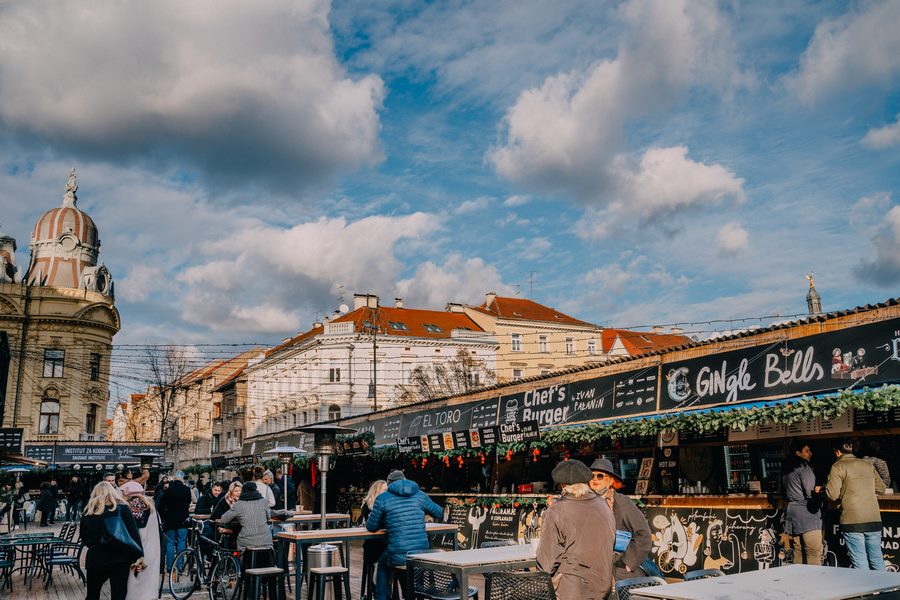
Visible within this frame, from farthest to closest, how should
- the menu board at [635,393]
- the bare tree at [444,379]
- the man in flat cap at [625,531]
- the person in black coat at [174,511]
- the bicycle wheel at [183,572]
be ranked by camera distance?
the bare tree at [444,379] < the menu board at [635,393] < the person in black coat at [174,511] < the bicycle wheel at [183,572] < the man in flat cap at [625,531]

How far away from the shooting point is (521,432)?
15305mm

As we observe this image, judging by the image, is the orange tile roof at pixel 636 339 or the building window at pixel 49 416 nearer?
the building window at pixel 49 416

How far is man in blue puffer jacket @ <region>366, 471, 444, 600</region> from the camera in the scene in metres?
8.73

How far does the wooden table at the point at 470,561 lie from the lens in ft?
23.3

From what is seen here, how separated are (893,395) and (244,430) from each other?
67.6 m

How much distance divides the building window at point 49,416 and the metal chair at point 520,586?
209 ft

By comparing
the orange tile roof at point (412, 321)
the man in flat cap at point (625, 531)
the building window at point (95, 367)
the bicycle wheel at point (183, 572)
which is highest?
the orange tile roof at point (412, 321)

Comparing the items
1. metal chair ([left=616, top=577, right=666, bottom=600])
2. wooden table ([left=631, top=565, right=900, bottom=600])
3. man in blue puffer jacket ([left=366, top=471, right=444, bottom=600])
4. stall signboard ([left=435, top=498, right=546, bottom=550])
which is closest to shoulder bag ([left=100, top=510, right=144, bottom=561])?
man in blue puffer jacket ([left=366, top=471, right=444, bottom=600])

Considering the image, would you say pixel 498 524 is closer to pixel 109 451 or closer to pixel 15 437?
pixel 15 437

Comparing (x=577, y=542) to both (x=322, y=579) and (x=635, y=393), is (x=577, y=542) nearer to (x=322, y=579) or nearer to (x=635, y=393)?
(x=322, y=579)

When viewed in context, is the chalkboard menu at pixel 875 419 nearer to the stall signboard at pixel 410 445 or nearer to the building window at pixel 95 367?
the stall signboard at pixel 410 445

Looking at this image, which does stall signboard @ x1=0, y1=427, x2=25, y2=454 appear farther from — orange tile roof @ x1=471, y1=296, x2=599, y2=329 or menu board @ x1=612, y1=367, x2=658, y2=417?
orange tile roof @ x1=471, y1=296, x2=599, y2=329

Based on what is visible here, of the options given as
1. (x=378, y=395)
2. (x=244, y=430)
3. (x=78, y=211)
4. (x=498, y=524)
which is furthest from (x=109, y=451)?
(x=498, y=524)

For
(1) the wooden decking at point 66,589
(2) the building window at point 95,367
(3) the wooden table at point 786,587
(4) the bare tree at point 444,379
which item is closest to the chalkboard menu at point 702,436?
(1) the wooden decking at point 66,589
